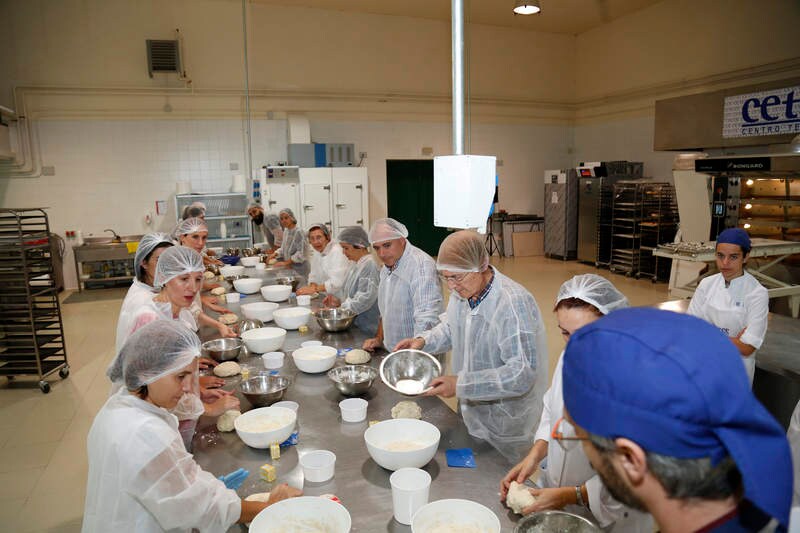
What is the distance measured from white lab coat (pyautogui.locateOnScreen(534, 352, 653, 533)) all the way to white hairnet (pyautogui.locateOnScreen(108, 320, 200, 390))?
4.04 ft

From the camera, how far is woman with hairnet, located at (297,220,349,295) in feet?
16.1

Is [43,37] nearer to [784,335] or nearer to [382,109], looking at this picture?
→ [382,109]

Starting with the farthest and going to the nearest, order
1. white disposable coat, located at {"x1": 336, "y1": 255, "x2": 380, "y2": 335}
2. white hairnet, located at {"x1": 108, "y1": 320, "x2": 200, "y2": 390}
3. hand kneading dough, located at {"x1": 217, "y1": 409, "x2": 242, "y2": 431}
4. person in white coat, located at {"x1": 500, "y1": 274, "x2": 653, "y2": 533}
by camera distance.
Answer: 1. white disposable coat, located at {"x1": 336, "y1": 255, "x2": 380, "y2": 335}
2. hand kneading dough, located at {"x1": 217, "y1": 409, "x2": 242, "y2": 431}
3. person in white coat, located at {"x1": 500, "y1": 274, "x2": 653, "y2": 533}
4. white hairnet, located at {"x1": 108, "y1": 320, "x2": 200, "y2": 390}

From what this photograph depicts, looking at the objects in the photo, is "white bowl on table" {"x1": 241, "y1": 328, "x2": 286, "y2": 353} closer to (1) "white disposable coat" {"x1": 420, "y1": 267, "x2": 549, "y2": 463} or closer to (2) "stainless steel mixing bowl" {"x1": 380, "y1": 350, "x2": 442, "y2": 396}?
(2) "stainless steel mixing bowl" {"x1": 380, "y1": 350, "x2": 442, "y2": 396}

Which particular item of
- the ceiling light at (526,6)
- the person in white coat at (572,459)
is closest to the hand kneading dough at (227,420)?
the person in white coat at (572,459)

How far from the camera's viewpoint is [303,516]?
1.58 metres

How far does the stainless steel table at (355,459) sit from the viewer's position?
5.50ft

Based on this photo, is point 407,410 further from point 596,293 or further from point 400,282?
point 400,282

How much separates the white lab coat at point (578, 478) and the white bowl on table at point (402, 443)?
0.47m

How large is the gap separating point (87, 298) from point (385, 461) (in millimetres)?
8810

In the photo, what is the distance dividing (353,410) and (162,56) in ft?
30.2

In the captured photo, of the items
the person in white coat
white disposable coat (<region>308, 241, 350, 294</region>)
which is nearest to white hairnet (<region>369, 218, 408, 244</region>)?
white disposable coat (<region>308, 241, 350, 294</region>)

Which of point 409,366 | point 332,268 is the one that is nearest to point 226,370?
point 409,366

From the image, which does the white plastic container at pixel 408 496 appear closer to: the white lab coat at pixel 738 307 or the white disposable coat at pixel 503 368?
the white disposable coat at pixel 503 368
